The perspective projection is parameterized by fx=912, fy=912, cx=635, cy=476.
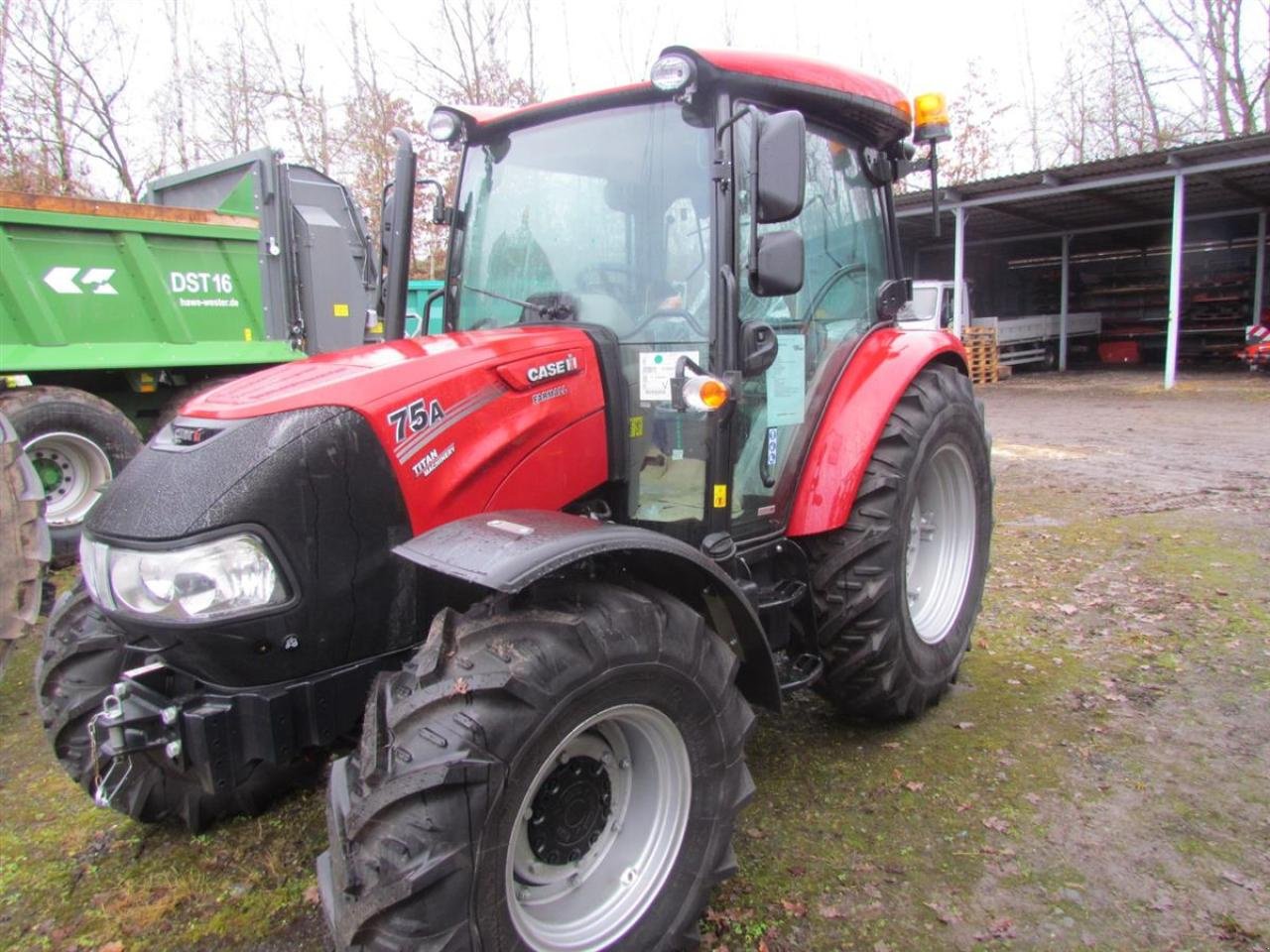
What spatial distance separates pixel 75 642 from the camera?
104 inches

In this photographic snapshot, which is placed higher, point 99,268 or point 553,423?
point 99,268

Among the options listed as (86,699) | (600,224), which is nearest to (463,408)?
(600,224)

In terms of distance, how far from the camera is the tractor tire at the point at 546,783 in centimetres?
184

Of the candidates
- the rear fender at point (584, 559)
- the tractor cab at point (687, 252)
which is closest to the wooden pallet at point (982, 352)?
the tractor cab at point (687, 252)

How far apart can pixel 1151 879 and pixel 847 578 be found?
48.5 inches

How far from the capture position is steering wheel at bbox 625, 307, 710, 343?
279cm

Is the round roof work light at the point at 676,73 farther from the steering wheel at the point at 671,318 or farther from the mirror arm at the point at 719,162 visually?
the steering wheel at the point at 671,318

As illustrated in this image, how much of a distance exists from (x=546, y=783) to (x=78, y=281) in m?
6.11

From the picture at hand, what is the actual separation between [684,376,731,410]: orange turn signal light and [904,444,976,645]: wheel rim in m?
1.53

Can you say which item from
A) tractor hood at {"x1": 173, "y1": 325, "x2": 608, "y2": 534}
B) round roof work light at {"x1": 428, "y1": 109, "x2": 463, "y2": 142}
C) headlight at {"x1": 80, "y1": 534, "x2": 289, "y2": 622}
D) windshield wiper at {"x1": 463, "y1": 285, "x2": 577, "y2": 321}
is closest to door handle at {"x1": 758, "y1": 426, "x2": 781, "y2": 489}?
tractor hood at {"x1": 173, "y1": 325, "x2": 608, "y2": 534}

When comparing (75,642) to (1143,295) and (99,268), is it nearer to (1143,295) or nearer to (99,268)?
(99,268)

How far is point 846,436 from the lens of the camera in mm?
3225

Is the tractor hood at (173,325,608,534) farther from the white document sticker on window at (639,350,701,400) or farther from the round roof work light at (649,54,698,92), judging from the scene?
the round roof work light at (649,54,698,92)

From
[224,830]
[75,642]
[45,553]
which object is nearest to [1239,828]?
[224,830]
